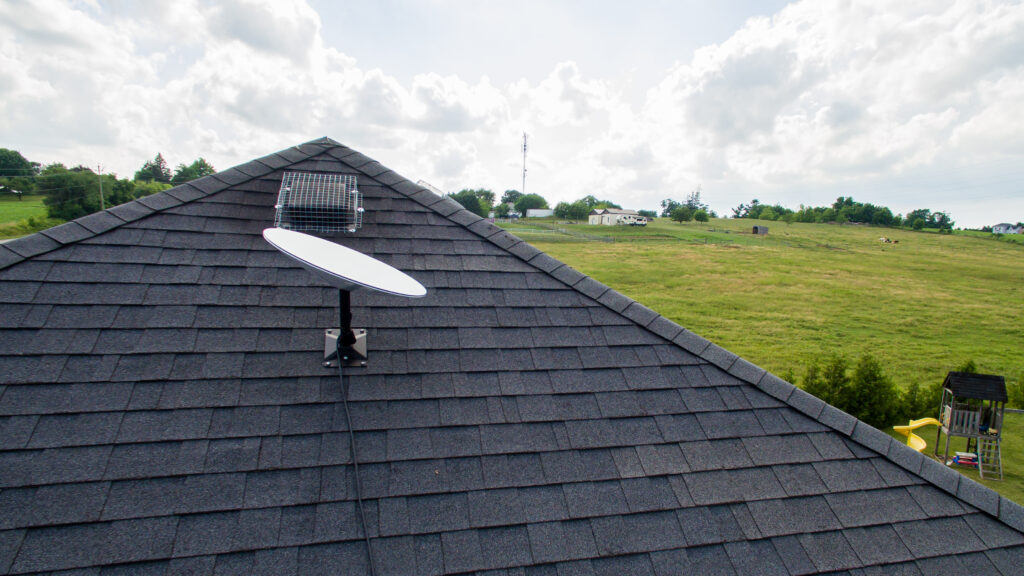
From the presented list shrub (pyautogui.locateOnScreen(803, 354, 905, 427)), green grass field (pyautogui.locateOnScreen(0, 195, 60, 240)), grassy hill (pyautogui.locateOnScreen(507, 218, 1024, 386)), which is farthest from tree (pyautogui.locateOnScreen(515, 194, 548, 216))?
shrub (pyautogui.locateOnScreen(803, 354, 905, 427))

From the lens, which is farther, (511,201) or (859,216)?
(511,201)

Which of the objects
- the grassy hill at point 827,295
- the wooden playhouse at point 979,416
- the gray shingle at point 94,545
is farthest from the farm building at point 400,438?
the grassy hill at point 827,295

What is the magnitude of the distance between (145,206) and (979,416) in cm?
1532

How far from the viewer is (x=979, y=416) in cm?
1019

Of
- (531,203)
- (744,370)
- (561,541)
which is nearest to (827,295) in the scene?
(744,370)

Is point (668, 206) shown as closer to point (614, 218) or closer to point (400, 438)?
point (614, 218)

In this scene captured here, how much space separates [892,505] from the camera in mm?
3084

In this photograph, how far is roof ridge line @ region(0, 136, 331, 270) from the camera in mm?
3406

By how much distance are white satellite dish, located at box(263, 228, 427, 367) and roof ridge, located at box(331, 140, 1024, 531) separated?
1532 mm

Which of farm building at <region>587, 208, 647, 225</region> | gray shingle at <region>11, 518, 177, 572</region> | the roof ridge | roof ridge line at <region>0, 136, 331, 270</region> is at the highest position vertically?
farm building at <region>587, 208, 647, 225</region>

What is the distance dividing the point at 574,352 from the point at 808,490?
70.8 inches

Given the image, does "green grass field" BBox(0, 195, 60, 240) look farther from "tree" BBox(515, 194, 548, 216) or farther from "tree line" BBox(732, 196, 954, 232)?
"tree line" BBox(732, 196, 954, 232)

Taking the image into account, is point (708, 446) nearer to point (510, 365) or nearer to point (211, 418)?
point (510, 365)

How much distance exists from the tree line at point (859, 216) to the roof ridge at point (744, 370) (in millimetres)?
107320
